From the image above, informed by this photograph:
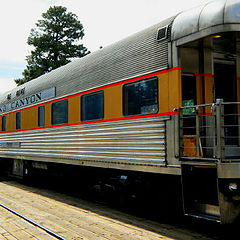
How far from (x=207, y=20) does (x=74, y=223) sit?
3954 millimetres

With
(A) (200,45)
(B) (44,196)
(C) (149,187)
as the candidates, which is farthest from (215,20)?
(B) (44,196)

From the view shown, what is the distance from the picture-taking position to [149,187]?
19.0 feet

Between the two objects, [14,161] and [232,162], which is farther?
[14,161]

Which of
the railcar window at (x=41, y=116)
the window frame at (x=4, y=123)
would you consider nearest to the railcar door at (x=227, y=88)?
the railcar window at (x=41, y=116)

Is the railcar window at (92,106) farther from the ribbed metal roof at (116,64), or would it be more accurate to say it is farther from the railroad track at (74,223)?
the railroad track at (74,223)

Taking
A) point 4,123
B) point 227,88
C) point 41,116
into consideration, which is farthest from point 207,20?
point 4,123

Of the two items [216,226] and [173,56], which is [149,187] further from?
[173,56]

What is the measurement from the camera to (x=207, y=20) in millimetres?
4820

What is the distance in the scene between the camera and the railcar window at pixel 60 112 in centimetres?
819

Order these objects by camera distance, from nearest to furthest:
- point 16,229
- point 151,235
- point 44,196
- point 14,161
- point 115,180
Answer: point 151,235, point 16,229, point 115,180, point 44,196, point 14,161

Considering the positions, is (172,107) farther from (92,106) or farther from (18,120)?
(18,120)

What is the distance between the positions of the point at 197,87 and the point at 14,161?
328 inches

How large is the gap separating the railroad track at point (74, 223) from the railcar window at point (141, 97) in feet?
6.31

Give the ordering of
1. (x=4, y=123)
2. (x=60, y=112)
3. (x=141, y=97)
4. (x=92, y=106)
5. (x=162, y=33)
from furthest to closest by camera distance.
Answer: (x=4, y=123) → (x=60, y=112) → (x=92, y=106) → (x=141, y=97) → (x=162, y=33)
